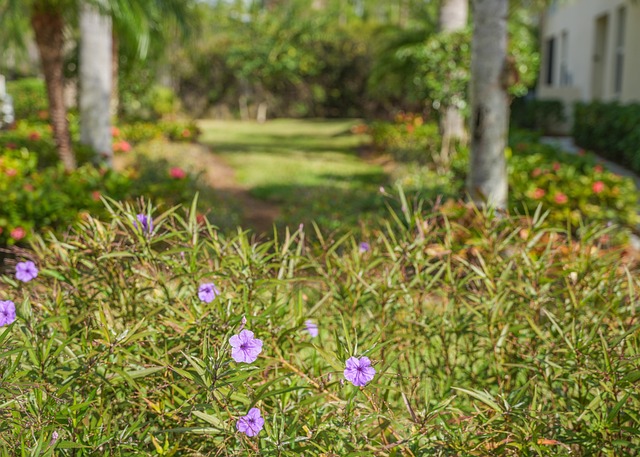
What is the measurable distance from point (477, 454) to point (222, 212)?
6.47 meters

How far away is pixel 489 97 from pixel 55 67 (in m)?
5.20

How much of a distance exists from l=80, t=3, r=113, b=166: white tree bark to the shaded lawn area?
235 centimetres

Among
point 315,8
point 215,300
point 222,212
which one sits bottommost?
point 222,212

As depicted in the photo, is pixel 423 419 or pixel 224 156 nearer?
pixel 423 419

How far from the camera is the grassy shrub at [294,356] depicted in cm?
175

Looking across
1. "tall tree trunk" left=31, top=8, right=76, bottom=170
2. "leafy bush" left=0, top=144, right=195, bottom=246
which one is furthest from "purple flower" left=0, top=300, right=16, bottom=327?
"tall tree trunk" left=31, top=8, right=76, bottom=170

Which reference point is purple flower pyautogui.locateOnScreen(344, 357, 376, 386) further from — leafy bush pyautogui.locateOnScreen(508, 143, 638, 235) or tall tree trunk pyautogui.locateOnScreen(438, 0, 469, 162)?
tall tree trunk pyautogui.locateOnScreen(438, 0, 469, 162)

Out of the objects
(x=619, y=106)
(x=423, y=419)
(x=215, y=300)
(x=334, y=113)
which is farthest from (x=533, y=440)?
(x=334, y=113)

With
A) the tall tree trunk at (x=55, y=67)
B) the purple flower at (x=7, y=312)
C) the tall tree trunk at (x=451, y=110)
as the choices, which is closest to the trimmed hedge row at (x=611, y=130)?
the tall tree trunk at (x=451, y=110)

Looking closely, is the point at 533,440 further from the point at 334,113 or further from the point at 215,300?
the point at 334,113

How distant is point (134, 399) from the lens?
2020 millimetres

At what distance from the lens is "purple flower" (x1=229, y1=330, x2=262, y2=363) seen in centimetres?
171

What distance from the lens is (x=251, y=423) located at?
1.68m

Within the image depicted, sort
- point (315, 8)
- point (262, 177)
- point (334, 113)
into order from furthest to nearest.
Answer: point (315, 8), point (334, 113), point (262, 177)
